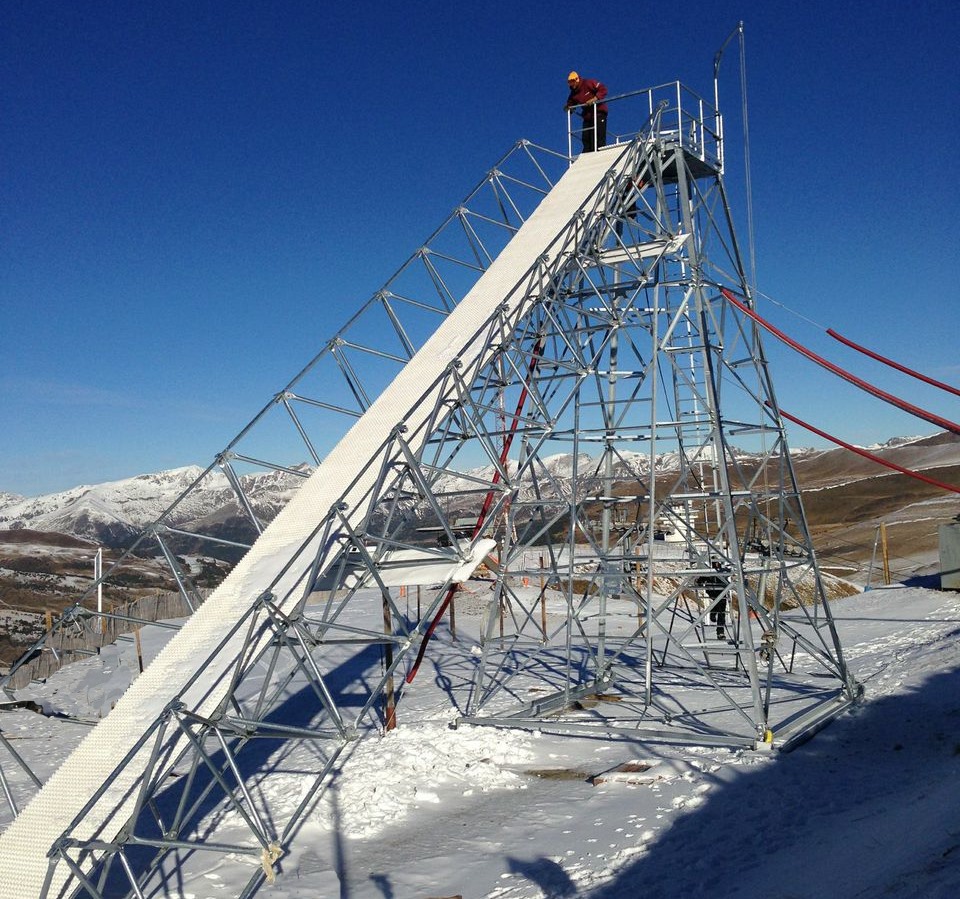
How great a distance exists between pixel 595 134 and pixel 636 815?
12.0 metres

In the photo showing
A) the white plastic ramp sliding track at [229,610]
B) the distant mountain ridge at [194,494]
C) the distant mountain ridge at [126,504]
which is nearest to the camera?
the white plastic ramp sliding track at [229,610]

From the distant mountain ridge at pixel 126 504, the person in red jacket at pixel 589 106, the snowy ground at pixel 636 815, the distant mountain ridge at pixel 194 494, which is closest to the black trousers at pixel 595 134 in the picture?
the person in red jacket at pixel 589 106

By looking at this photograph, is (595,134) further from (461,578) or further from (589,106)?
(461,578)

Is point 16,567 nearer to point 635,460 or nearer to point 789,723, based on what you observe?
point 789,723

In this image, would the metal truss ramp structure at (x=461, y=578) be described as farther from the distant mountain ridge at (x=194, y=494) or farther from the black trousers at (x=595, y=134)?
the distant mountain ridge at (x=194, y=494)

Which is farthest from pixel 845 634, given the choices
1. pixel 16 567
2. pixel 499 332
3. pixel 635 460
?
pixel 635 460

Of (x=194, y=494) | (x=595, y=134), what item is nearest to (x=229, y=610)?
(x=595, y=134)

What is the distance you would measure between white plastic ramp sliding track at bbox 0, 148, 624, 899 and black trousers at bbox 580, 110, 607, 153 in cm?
172

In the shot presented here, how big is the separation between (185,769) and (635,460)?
103 metres

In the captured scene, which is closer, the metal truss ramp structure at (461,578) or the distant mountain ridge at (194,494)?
the metal truss ramp structure at (461,578)

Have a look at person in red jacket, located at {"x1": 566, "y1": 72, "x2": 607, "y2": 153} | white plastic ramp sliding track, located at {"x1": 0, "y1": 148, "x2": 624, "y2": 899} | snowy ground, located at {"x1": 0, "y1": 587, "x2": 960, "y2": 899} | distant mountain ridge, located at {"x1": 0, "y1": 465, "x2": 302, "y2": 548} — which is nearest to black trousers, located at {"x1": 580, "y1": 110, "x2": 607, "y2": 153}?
person in red jacket, located at {"x1": 566, "y1": 72, "x2": 607, "y2": 153}

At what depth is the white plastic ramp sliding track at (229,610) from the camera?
8562 millimetres

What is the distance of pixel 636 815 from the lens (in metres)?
11.3

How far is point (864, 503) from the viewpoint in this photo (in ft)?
215
